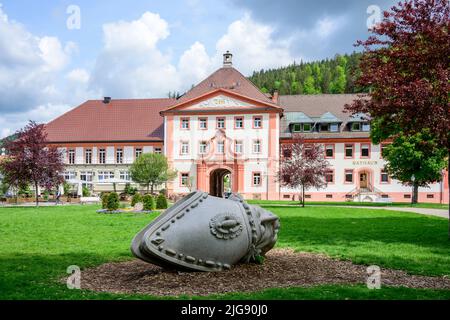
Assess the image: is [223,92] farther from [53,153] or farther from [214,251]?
[214,251]

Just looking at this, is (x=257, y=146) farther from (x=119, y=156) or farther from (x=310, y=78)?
(x=310, y=78)

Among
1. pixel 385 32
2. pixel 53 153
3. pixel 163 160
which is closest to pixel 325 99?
pixel 163 160

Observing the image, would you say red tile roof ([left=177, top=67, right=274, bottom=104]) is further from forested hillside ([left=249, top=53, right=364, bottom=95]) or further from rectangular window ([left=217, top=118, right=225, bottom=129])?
forested hillside ([left=249, top=53, right=364, bottom=95])

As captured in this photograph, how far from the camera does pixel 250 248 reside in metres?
A: 7.80

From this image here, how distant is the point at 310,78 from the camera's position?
141250 mm

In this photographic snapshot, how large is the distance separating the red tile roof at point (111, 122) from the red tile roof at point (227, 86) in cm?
594

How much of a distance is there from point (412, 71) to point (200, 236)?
9.24 meters

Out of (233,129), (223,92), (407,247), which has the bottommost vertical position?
(407,247)

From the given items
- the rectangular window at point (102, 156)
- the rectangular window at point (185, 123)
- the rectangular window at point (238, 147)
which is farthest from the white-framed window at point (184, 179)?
the rectangular window at point (102, 156)

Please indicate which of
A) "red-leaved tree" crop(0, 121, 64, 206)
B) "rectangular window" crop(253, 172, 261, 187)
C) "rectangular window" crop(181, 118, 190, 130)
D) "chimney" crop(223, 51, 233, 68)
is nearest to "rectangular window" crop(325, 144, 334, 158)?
"rectangular window" crop(253, 172, 261, 187)

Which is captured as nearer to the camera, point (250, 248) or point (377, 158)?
point (250, 248)

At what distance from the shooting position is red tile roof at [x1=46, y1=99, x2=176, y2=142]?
53188mm

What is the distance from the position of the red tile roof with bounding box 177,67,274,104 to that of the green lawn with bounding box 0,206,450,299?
104 ft

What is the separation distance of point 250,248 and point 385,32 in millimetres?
9969
